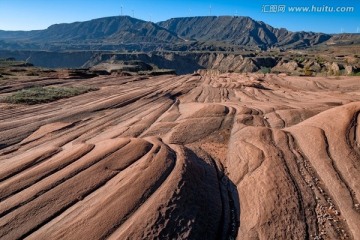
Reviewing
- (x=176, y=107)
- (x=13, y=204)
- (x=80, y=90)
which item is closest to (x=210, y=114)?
(x=176, y=107)

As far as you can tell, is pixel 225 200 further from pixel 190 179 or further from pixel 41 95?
pixel 41 95

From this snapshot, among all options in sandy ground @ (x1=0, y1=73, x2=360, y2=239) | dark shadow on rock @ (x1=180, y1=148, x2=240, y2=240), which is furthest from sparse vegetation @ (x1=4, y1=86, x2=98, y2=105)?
dark shadow on rock @ (x1=180, y1=148, x2=240, y2=240)

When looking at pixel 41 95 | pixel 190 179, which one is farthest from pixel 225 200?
pixel 41 95

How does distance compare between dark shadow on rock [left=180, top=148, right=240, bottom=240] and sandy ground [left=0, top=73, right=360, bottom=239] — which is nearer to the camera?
sandy ground [left=0, top=73, right=360, bottom=239]

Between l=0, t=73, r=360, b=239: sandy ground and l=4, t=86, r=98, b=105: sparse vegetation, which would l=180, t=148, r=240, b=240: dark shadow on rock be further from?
l=4, t=86, r=98, b=105: sparse vegetation

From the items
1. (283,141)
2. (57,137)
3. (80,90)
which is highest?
(283,141)

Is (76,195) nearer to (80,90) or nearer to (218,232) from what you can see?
(218,232)

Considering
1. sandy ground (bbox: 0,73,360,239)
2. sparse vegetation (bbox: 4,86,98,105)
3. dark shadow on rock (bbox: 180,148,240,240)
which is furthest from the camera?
sparse vegetation (bbox: 4,86,98,105)

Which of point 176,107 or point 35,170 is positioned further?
point 176,107
